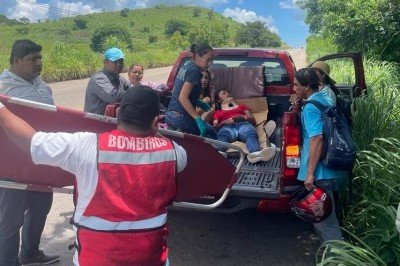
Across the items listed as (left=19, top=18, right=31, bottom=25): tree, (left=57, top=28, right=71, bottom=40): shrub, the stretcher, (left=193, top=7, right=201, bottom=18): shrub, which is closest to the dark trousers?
the stretcher

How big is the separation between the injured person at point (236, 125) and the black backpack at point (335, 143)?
1.25 meters

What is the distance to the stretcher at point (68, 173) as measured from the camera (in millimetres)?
2514

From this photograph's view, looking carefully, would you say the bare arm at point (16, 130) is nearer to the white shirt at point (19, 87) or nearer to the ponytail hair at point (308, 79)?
the white shirt at point (19, 87)

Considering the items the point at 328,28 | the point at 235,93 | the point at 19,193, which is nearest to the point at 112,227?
the point at 19,193

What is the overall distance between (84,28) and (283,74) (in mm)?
112582

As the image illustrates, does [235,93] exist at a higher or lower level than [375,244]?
higher

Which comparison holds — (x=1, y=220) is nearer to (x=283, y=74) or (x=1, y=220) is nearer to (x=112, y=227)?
(x=112, y=227)

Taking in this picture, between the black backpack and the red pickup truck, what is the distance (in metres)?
0.25

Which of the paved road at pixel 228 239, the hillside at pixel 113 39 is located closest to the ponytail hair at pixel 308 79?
the paved road at pixel 228 239

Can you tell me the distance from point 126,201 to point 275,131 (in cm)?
386

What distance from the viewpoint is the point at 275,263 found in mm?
3912

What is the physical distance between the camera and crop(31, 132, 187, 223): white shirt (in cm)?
201

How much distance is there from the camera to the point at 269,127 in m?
5.69

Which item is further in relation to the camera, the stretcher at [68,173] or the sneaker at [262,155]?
the sneaker at [262,155]
